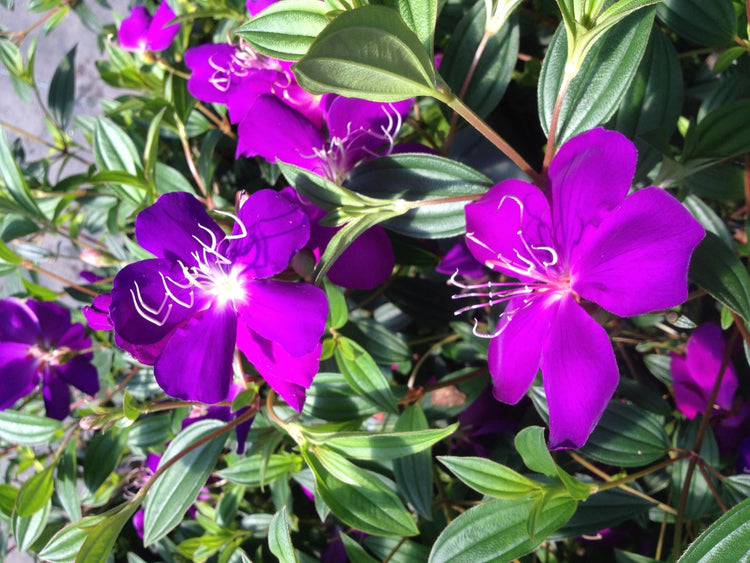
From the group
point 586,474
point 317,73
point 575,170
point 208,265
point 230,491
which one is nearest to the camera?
point 317,73

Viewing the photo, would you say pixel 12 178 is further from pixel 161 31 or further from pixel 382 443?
pixel 382 443

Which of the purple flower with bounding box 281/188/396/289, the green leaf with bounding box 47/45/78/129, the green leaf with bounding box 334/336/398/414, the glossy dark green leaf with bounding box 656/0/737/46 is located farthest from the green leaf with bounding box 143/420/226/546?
the green leaf with bounding box 47/45/78/129

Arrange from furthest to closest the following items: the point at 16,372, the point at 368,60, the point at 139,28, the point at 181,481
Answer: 1. the point at 139,28
2. the point at 16,372
3. the point at 181,481
4. the point at 368,60

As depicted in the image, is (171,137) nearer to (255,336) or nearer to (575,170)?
(255,336)

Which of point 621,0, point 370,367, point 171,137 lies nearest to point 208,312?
point 370,367

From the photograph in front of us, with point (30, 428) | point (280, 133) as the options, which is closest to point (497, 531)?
point (280, 133)

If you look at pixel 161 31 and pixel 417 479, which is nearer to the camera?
pixel 417 479

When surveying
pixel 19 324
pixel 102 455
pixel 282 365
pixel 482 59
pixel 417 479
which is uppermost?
pixel 482 59
